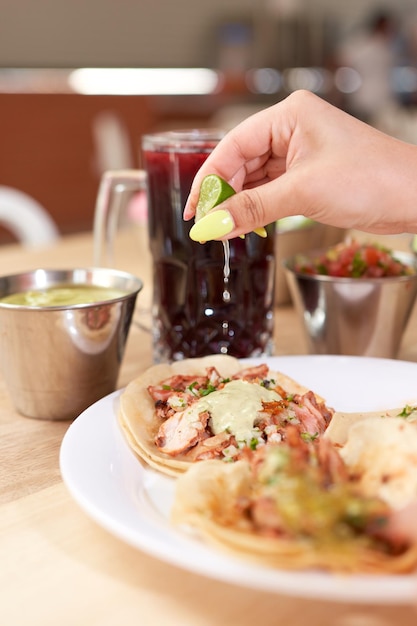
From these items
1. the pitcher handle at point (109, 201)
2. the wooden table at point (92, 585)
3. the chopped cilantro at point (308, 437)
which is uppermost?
the pitcher handle at point (109, 201)

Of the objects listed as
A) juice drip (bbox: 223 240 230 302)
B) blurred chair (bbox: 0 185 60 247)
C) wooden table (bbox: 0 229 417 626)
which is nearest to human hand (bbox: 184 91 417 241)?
juice drip (bbox: 223 240 230 302)

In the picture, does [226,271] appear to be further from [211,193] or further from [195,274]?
[211,193]

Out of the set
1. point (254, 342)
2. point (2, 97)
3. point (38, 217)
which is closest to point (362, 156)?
point (254, 342)

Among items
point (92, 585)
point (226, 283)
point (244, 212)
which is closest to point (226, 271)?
point (226, 283)

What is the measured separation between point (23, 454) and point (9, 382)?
0.58 feet

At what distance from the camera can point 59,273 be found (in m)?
1.56

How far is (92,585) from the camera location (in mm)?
874

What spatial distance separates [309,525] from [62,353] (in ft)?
2.28

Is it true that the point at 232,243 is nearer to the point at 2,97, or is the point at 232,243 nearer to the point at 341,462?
the point at 341,462

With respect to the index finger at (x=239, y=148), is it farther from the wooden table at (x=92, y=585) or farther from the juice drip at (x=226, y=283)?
the wooden table at (x=92, y=585)

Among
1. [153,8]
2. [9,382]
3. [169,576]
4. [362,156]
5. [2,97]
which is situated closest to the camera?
[169,576]

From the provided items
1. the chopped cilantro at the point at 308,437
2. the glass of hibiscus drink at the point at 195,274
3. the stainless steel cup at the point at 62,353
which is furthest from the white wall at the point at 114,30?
the chopped cilantro at the point at 308,437

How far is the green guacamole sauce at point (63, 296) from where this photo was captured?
1414 mm

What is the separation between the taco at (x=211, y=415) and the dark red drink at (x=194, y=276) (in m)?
0.25
